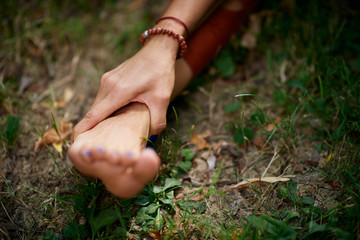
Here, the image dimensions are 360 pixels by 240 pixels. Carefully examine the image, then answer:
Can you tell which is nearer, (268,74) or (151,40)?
(151,40)

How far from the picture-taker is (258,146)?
1357 mm

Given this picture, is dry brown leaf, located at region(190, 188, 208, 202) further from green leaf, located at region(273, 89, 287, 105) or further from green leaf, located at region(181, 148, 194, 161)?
green leaf, located at region(273, 89, 287, 105)

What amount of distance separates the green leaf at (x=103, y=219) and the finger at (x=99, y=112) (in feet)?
1.13

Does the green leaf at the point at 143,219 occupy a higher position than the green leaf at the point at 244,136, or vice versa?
the green leaf at the point at 244,136

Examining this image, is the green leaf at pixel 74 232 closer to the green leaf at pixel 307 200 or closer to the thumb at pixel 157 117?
the thumb at pixel 157 117

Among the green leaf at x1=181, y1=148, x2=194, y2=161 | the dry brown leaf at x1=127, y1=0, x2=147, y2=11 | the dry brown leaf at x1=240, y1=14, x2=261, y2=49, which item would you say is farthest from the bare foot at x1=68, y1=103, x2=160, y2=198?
the dry brown leaf at x1=127, y1=0, x2=147, y2=11

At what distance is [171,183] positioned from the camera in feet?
3.92

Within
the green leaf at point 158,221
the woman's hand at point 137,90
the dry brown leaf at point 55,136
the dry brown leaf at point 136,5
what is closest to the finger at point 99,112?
the woman's hand at point 137,90

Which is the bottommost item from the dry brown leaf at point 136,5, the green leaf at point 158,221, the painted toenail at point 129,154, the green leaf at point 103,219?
the green leaf at point 158,221

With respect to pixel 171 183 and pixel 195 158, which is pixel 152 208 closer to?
pixel 171 183

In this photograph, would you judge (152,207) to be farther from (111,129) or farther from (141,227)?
(111,129)

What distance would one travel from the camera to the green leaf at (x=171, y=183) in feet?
3.88

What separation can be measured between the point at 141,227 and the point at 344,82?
128 cm

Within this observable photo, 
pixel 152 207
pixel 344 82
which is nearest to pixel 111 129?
pixel 152 207
